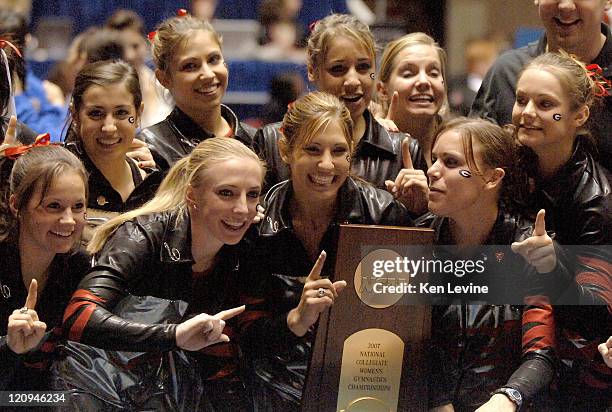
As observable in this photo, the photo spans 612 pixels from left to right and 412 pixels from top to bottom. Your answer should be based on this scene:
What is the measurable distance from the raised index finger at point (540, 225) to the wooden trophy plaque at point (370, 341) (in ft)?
0.60

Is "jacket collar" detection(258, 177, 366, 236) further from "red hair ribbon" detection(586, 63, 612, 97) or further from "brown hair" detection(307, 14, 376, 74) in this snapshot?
"red hair ribbon" detection(586, 63, 612, 97)

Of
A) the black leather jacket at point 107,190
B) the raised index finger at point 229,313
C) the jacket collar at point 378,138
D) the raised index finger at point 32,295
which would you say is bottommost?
the raised index finger at point 229,313

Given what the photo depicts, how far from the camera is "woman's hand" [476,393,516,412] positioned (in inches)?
73.0

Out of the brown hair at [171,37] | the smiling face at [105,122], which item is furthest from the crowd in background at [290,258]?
the brown hair at [171,37]

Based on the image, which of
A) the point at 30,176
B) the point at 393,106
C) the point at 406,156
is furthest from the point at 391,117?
the point at 30,176

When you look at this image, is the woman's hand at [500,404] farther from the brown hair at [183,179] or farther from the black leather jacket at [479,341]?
the brown hair at [183,179]

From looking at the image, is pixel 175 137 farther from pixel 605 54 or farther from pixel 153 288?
pixel 605 54

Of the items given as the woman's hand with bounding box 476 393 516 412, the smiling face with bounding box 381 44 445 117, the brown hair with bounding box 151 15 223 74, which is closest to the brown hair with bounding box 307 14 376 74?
the smiling face with bounding box 381 44 445 117

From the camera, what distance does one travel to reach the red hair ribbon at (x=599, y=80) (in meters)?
2.13

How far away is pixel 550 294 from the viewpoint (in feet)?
6.42

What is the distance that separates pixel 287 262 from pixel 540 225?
18.1 inches

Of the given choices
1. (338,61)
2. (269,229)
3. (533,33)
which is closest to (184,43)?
(338,61)

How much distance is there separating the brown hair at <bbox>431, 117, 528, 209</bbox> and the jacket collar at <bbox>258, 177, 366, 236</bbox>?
0.21m

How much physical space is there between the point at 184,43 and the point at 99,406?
2.70 ft
